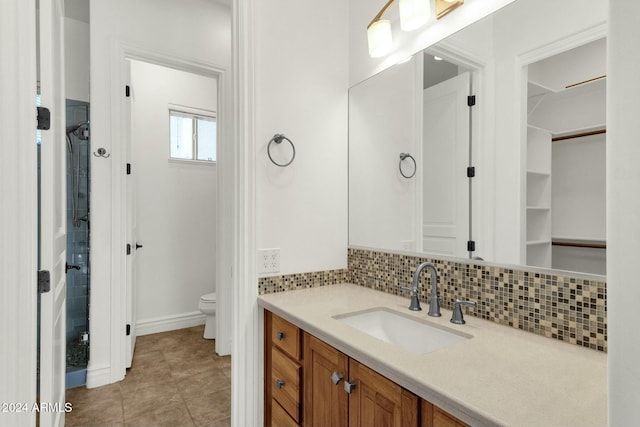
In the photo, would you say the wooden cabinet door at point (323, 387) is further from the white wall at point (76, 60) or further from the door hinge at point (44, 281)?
the white wall at point (76, 60)

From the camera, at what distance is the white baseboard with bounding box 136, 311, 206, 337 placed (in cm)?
327

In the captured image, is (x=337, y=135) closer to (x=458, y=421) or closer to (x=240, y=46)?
(x=240, y=46)

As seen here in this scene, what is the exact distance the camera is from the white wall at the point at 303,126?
163 cm

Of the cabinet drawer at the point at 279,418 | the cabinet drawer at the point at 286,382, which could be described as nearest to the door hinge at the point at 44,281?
the cabinet drawer at the point at 286,382

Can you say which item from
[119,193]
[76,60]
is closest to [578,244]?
[119,193]

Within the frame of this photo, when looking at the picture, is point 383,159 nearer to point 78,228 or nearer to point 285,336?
point 285,336

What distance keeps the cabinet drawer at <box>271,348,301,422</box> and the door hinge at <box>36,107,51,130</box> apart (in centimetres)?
130

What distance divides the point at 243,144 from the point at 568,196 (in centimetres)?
128

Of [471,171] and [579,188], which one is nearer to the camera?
[579,188]

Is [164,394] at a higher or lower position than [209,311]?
lower

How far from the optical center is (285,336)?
140cm

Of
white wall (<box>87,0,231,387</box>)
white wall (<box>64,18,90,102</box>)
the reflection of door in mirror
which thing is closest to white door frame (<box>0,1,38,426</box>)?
white wall (<box>87,0,231,387</box>)

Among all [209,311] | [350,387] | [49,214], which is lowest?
[209,311]

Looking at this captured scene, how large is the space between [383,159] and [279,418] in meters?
1.31
